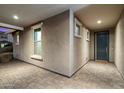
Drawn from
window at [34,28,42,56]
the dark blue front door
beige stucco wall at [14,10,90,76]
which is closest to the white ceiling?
beige stucco wall at [14,10,90,76]

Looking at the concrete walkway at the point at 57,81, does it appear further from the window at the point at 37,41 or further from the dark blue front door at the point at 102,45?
the dark blue front door at the point at 102,45

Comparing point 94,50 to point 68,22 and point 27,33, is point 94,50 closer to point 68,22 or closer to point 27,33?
point 68,22

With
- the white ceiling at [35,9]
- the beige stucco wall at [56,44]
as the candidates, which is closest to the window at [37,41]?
the beige stucco wall at [56,44]

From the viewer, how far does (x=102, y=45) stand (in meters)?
6.16

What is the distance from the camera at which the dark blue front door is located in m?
6.01

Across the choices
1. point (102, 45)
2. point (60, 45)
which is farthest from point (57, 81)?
point (102, 45)

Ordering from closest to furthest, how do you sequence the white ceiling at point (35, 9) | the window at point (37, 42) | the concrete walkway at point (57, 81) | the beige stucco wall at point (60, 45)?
the concrete walkway at point (57, 81) → the white ceiling at point (35, 9) → the beige stucco wall at point (60, 45) → the window at point (37, 42)

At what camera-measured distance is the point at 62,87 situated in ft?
7.32

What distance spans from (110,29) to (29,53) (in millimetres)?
5561

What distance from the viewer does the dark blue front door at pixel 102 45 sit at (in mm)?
6008

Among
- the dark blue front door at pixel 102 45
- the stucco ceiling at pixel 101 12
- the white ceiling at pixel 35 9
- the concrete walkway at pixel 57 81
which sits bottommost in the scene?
the concrete walkway at pixel 57 81

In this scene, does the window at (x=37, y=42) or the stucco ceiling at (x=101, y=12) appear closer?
the stucco ceiling at (x=101, y=12)

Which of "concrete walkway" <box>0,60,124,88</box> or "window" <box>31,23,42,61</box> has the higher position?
"window" <box>31,23,42,61</box>

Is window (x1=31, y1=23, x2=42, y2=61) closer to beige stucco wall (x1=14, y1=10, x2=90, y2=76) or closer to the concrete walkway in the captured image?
beige stucco wall (x1=14, y1=10, x2=90, y2=76)
